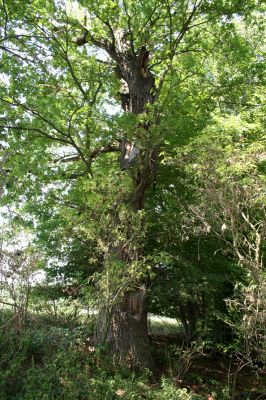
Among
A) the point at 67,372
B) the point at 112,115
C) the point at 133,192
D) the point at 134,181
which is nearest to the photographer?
the point at 67,372

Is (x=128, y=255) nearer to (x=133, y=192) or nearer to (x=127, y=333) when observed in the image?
(x=133, y=192)

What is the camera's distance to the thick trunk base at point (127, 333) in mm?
6367

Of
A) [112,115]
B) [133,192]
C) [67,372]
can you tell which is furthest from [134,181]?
[67,372]

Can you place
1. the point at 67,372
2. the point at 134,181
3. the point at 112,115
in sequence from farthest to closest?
the point at 112,115 → the point at 134,181 → the point at 67,372

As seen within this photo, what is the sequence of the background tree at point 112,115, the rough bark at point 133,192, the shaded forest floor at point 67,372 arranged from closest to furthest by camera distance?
the shaded forest floor at point 67,372, the background tree at point 112,115, the rough bark at point 133,192

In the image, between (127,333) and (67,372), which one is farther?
(127,333)

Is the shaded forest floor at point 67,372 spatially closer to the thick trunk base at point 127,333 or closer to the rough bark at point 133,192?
the thick trunk base at point 127,333

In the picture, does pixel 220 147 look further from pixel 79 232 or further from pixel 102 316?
pixel 102 316

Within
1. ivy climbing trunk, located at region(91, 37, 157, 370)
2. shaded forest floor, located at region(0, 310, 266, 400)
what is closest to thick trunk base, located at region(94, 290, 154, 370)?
ivy climbing trunk, located at region(91, 37, 157, 370)

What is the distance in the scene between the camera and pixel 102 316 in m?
6.20

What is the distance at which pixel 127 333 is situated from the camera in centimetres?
680

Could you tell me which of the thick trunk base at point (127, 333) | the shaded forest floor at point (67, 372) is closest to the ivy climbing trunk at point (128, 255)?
the thick trunk base at point (127, 333)

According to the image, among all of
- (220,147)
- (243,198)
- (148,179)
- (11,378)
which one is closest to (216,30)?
(148,179)

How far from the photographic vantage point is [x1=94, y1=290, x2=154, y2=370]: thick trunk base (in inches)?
251
